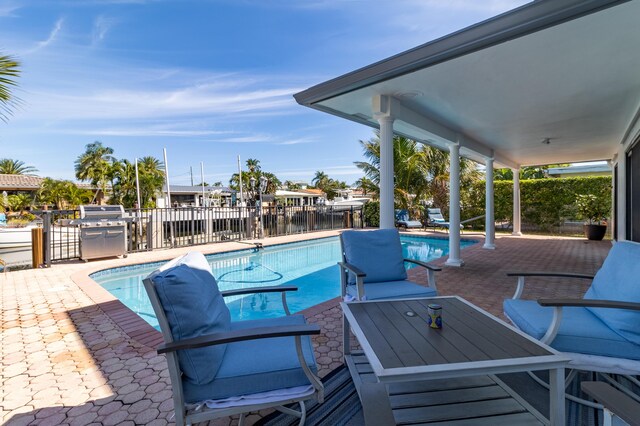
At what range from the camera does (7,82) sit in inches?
136

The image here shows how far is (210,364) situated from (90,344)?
2.14m

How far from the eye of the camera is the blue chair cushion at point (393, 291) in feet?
8.98

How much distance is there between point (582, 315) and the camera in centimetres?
217

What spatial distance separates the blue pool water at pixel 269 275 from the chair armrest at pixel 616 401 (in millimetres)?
3784

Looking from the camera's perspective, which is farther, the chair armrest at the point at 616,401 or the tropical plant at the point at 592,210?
the tropical plant at the point at 592,210

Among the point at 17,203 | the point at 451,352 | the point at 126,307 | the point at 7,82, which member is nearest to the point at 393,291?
the point at 451,352

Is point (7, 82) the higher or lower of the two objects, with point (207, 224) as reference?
higher

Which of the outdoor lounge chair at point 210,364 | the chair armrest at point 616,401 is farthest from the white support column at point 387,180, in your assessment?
the chair armrest at point 616,401

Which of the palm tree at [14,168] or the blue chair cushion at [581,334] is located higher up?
the palm tree at [14,168]

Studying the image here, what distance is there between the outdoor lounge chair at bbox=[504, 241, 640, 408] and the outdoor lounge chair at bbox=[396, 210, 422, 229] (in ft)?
32.0

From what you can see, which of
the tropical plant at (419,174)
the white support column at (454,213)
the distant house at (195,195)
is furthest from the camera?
the distant house at (195,195)

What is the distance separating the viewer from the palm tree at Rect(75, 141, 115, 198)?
31.4 meters

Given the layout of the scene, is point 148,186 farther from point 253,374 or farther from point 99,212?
Result: point 253,374

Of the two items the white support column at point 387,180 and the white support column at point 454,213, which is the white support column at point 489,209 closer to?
the white support column at point 454,213
